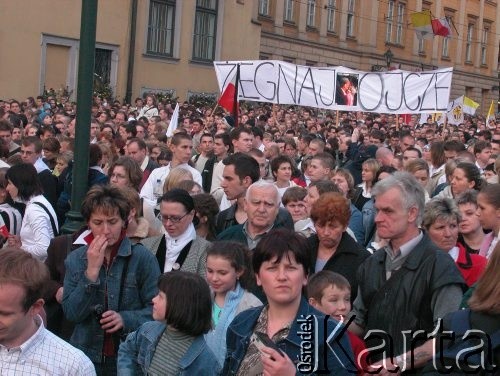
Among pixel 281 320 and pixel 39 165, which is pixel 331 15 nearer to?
pixel 39 165

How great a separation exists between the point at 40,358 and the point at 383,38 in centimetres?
5086

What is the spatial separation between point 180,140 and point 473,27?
57.6m

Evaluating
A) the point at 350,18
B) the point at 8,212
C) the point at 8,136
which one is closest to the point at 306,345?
the point at 8,212

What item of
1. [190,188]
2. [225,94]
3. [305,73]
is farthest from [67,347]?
[305,73]

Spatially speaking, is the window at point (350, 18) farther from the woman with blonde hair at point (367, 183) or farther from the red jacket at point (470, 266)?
the red jacket at point (470, 266)

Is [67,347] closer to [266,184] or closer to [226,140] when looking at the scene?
[266,184]

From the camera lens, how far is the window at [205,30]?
1362 inches

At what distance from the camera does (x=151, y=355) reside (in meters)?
4.79

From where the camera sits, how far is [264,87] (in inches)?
703

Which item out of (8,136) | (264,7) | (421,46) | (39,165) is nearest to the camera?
(39,165)

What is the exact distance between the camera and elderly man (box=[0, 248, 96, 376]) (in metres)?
3.78

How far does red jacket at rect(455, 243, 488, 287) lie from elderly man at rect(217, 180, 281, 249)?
1320mm

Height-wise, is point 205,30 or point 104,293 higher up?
point 205,30

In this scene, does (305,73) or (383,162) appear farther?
(305,73)
